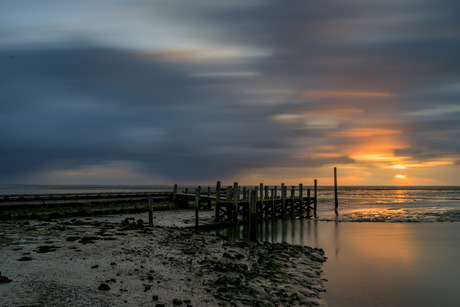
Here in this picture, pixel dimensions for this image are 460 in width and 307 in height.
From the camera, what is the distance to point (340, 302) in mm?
A: 13047

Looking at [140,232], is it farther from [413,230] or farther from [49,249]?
[413,230]

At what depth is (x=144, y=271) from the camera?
12.5 metres

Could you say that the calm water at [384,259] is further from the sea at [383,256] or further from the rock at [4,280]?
the rock at [4,280]

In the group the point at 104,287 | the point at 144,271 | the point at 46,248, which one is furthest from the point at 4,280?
the point at 46,248

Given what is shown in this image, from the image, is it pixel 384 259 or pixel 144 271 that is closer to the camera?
pixel 144 271

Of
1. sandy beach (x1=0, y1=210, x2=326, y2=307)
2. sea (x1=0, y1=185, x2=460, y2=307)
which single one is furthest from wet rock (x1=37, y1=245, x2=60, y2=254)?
sea (x1=0, y1=185, x2=460, y2=307)

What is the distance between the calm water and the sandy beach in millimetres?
1309

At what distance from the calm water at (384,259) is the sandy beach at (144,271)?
4.30ft

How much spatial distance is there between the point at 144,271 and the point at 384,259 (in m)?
Result: 14.3

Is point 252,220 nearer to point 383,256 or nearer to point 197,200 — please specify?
point 197,200

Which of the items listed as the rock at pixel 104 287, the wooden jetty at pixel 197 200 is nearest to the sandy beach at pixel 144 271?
the rock at pixel 104 287

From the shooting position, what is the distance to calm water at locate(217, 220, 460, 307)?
14.4m

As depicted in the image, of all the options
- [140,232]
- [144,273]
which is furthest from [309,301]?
[140,232]

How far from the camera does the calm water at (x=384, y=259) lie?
47.2ft
